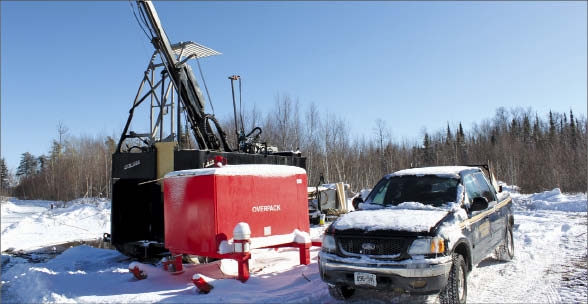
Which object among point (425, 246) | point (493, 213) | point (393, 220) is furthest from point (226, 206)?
point (493, 213)

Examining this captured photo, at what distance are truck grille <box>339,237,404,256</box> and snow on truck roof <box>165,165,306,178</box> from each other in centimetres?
253

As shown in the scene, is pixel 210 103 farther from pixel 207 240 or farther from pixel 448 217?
pixel 448 217

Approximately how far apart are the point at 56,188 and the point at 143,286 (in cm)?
5278

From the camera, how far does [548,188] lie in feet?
133

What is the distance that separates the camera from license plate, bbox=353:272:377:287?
4.88 metres

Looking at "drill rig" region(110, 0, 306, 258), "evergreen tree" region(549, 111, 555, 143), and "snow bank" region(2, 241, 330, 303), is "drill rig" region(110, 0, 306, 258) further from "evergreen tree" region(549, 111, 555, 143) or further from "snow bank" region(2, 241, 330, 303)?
"evergreen tree" region(549, 111, 555, 143)

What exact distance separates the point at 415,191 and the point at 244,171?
117 inches

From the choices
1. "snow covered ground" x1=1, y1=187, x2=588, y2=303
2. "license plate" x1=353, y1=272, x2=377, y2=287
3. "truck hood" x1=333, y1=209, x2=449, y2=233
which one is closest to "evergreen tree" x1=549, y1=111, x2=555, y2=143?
"snow covered ground" x1=1, y1=187, x2=588, y2=303

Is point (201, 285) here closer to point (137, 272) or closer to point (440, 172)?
point (137, 272)

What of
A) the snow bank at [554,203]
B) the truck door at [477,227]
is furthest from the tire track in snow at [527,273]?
the snow bank at [554,203]

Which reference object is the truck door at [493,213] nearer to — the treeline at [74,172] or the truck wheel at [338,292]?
the truck wheel at [338,292]

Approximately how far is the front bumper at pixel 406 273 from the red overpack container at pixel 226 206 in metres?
2.51

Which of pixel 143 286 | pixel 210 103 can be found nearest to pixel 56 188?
pixel 210 103

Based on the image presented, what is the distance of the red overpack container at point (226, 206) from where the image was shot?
6727 mm
